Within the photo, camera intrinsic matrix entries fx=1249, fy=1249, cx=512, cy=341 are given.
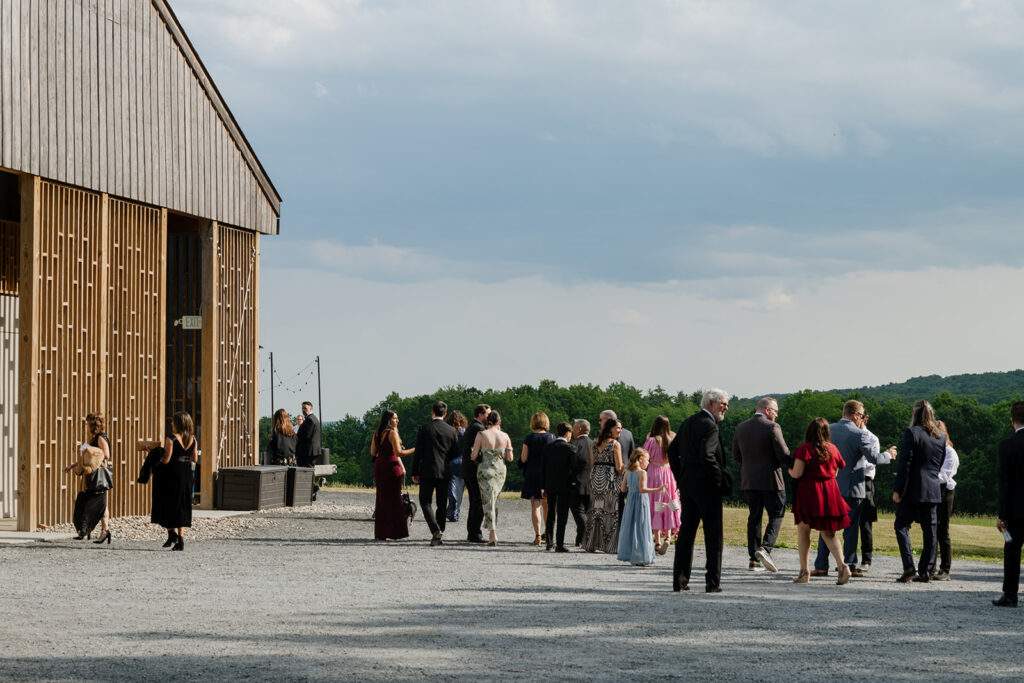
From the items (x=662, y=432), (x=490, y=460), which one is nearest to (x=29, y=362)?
(x=490, y=460)

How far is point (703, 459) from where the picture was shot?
35.8ft

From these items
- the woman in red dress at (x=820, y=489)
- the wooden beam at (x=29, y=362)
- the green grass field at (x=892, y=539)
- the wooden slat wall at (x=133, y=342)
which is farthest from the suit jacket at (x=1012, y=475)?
the wooden slat wall at (x=133, y=342)

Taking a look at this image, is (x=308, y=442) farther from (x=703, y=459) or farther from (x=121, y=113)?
(x=703, y=459)

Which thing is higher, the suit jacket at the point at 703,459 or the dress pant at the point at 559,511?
the suit jacket at the point at 703,459

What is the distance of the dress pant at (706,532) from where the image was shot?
431 inches

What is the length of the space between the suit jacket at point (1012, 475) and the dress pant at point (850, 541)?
2.33m

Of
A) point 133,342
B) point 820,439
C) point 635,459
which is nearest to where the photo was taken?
point 820,439

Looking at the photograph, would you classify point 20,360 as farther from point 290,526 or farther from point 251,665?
point 251,665

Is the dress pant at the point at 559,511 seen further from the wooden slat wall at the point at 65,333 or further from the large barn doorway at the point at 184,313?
the large barn doorway at the point at 184,313

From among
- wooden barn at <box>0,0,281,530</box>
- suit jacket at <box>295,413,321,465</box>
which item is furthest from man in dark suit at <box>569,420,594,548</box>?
suit jacket at <box>295,413,321,465</box>

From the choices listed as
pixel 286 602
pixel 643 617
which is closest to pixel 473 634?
pixel 643 617

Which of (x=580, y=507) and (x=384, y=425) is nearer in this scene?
(x=580, y=507)

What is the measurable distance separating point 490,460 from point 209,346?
26.3ft

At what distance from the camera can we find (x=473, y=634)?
28.3 feet
